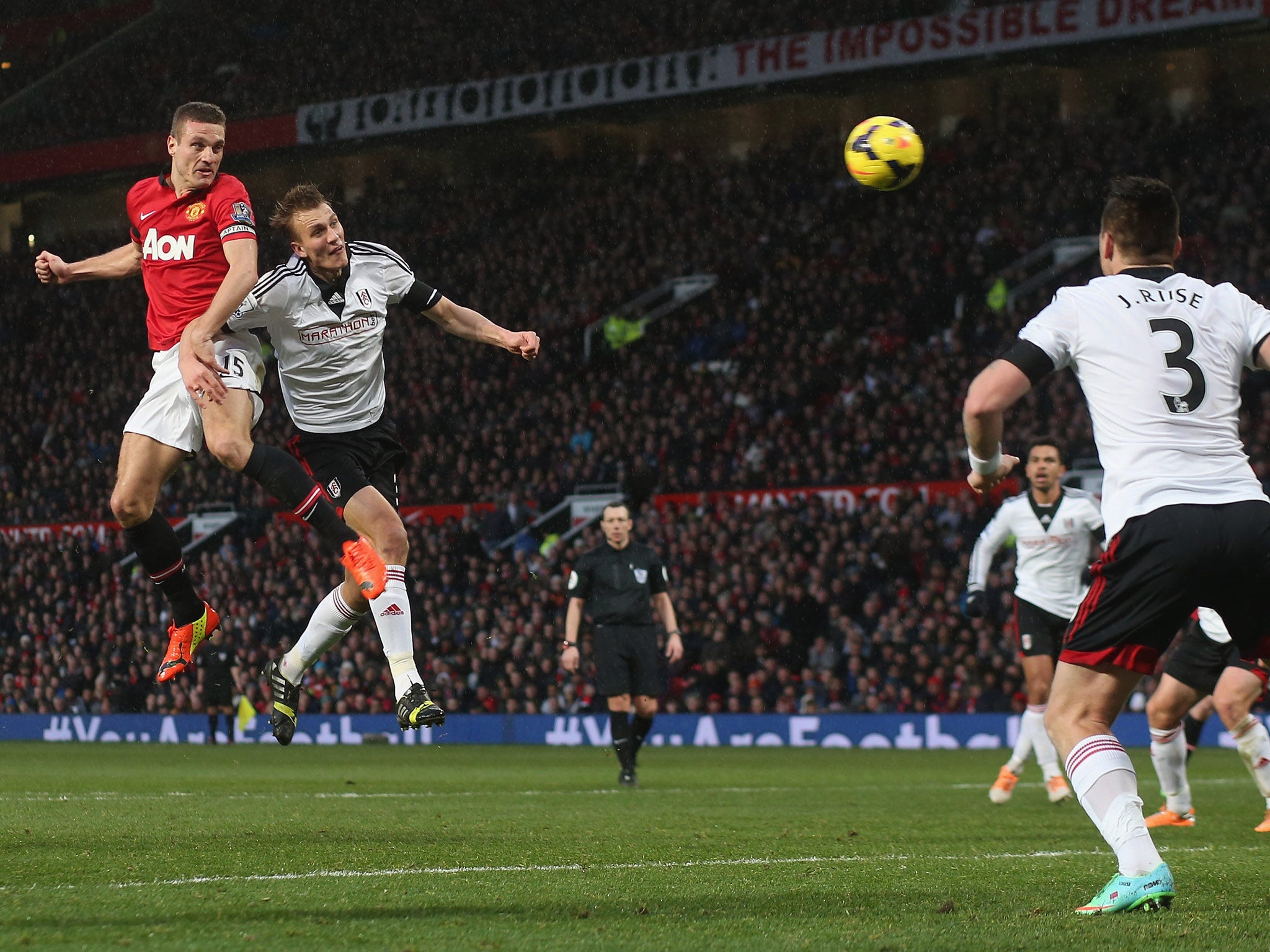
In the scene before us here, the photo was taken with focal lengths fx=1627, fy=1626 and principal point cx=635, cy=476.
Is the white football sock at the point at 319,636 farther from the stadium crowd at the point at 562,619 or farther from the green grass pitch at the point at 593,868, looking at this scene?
the stadium crowd at the point at 562,619

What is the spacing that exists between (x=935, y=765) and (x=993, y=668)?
3.76 metres

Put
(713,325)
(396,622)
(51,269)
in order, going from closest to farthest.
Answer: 1. (396,622)
2. (51,269)
3. (713,325)

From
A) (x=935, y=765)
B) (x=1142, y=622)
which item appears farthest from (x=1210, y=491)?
(x=935, y=765)

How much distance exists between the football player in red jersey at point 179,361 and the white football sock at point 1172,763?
13.9ft

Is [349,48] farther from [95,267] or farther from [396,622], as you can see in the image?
[396,622]

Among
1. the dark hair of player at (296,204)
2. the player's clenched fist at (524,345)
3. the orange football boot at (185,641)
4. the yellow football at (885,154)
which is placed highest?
the yellow football at (885,154)

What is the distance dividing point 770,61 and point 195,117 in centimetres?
→ 2130

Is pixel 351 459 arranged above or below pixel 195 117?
below

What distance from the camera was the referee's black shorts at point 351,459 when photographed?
783cm

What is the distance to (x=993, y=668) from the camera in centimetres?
1975

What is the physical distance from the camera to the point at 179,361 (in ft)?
23.3

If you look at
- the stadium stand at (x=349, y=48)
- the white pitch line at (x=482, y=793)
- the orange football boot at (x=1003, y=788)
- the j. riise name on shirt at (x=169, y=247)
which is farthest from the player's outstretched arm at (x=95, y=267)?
the stadium stand at (x=349, y=48)

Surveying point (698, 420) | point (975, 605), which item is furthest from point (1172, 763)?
point (698, 420)

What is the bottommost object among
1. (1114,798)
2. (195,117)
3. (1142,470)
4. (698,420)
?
(1114,798)
